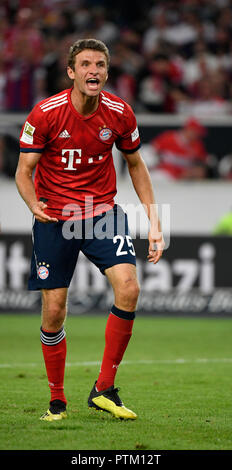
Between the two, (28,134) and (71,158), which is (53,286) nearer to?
(71,158)

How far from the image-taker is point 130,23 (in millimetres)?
16641

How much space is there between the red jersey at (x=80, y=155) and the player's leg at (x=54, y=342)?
1.83ft

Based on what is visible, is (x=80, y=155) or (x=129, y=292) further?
(x=80, y=155)

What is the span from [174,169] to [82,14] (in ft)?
13.5

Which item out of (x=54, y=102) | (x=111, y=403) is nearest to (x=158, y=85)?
(x=54, y=102)

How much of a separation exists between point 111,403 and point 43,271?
0.98 metres

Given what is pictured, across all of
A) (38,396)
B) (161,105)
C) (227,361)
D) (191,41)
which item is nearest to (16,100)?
(161,105)

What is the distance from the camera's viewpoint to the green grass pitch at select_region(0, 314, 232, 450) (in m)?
4.91

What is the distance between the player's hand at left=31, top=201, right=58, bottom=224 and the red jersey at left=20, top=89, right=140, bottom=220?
0.33 metres

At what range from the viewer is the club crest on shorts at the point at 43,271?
5652 millimetres

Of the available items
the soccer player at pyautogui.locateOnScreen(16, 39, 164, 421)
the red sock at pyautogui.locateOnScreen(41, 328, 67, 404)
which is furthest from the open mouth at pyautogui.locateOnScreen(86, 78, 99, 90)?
the red sock at pyautogui.locateOnScreen(41, 328, 67, 404)

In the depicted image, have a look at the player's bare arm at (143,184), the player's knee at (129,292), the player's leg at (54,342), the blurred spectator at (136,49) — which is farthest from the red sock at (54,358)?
the blurred spectator at (136,49)

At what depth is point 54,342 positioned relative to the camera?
18.8 ft

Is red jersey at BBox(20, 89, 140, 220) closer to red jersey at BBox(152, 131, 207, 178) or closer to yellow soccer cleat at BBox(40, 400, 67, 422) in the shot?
yellow soccer cleat at BBox(40, 400, 67, 422)
